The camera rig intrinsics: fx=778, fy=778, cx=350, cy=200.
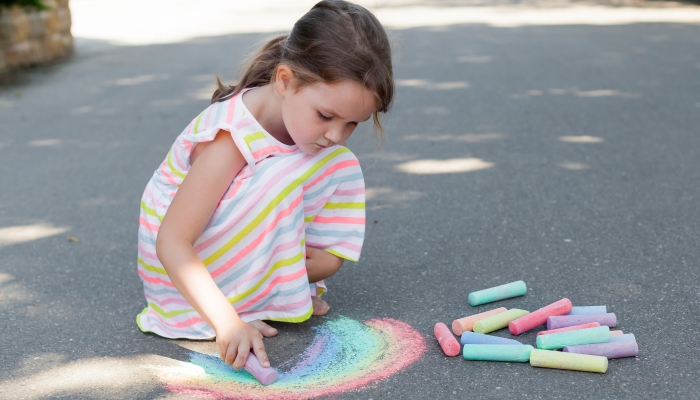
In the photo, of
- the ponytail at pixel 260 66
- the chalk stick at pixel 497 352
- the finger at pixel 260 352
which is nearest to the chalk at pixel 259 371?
the finger at pixel 260 352

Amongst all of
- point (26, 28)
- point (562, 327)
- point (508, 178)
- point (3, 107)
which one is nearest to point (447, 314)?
point (562, 327)

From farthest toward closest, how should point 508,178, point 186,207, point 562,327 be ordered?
point 508,178, point 562,327, point 186,207

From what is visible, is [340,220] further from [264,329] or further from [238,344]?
[238,344]

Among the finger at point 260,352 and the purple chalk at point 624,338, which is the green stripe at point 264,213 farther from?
the purple chalk at point 624,338

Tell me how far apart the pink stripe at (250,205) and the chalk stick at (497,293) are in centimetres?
71

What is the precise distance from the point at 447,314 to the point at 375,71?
2.68 feet

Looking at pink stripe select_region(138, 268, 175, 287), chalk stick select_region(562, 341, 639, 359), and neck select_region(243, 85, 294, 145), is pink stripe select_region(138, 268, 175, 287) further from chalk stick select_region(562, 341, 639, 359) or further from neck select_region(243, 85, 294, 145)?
chalk stick select_region(562, 341, 639, 359)

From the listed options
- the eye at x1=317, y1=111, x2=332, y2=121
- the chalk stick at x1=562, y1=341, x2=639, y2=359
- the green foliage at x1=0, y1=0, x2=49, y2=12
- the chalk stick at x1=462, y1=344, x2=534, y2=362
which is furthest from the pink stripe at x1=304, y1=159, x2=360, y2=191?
the green foliage at x1=0, y1=0, x2=49, y2=12

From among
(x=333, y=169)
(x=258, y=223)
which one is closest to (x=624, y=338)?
(x=333, y=169)

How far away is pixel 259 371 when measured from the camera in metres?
2.01

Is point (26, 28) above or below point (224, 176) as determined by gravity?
below

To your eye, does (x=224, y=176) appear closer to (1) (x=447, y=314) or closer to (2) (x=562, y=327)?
(1) (x=447, y=314)

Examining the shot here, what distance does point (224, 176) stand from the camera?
7.08 ft

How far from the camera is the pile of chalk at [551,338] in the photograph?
204 cm
